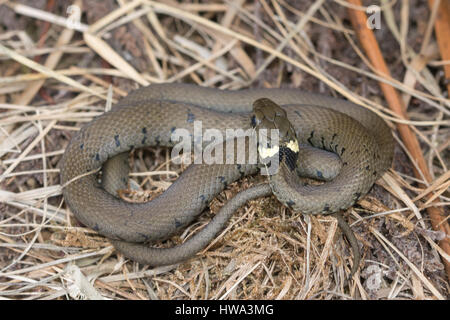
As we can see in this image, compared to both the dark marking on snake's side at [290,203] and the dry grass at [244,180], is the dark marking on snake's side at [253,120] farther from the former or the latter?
the dark marking on snake's side at [290,203]

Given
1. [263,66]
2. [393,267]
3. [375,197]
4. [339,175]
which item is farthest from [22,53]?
[393,267]

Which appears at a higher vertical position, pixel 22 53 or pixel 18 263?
pixel 22 53

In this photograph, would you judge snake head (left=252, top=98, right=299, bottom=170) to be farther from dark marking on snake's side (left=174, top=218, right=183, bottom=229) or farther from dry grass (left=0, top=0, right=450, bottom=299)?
dark marking on snake's side (left=174, top=218, right=183, bottom=229)

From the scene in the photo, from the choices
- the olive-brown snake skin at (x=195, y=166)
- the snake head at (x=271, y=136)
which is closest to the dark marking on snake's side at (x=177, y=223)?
the olive-brown snake skin at (x=195, y=166)

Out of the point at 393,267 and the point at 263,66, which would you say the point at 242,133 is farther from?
the point at 393,267

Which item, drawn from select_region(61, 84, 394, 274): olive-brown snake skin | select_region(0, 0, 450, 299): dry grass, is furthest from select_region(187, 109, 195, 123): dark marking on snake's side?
select_region(0, 0, 450, 299): dry grass
